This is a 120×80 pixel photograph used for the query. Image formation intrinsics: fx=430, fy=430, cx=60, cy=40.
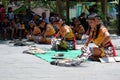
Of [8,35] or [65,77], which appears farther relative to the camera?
[8,35]

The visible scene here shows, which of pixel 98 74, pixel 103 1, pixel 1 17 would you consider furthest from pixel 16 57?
pixel 103 1

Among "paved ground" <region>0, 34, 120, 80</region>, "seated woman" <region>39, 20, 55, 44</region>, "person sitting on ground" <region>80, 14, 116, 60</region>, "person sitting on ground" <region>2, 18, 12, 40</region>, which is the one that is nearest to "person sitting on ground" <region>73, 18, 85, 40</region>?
"seated woman" <region>39, 20, 55, 44</region>

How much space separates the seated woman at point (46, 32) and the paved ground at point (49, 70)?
14.8ft

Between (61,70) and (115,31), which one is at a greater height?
(61,70)

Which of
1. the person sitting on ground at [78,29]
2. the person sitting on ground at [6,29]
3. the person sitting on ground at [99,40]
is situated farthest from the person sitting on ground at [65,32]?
the person sitting on ground at [6,29]

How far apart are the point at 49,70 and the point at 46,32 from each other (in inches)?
256

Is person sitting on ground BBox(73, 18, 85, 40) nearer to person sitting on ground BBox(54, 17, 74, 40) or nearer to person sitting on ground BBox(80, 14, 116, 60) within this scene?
person sitting on ground BBox(54, 17, 74, 40)

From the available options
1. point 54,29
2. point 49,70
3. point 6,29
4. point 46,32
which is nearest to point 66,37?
point 54,29

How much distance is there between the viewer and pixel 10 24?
18.0 metres

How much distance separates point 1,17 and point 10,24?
483mm

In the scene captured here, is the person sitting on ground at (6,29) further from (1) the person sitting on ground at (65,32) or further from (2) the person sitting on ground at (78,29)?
(1) the person sitting on ground at (65,32)

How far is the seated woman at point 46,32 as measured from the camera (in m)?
14.9

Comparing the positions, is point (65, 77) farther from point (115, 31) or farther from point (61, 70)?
point (115, 31)

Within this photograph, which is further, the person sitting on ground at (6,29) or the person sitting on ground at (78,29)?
the person sitting on ground at (6,29)
